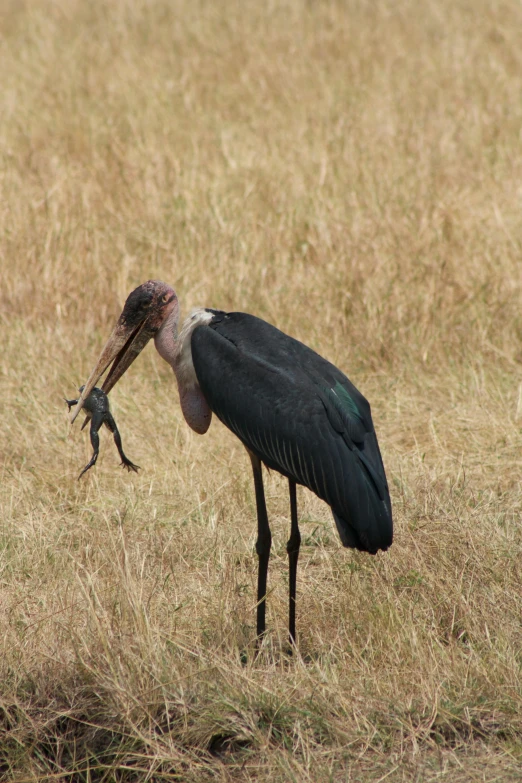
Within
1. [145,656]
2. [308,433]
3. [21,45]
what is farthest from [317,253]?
[21,45]

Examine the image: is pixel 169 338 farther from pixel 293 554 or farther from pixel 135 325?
pixel 293 554

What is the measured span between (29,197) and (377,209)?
2319 millimetres

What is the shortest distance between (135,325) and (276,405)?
670 mm

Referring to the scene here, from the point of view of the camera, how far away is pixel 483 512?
14.0ft

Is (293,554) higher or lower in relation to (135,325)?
lower

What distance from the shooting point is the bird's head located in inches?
149

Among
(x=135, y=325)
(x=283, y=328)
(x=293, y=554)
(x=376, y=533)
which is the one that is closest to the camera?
(x=376, y=533)

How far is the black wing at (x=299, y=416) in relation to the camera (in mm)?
3328

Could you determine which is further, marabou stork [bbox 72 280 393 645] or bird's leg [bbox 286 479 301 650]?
bird's leg [bbox 286 479 301 650]

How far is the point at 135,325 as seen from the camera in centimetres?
383

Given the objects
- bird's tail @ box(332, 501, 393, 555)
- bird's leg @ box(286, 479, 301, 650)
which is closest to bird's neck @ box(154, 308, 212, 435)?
bird's leg @ box(286, 479, 301, 650)

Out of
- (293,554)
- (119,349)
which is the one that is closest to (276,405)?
(293,554)

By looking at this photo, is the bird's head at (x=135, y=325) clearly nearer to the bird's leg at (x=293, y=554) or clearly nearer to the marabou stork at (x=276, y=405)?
the marabou stork at (x=276, y=405)

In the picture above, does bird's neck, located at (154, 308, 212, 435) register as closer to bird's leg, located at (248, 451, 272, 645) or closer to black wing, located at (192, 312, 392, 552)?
black wing, located at (192, 312, 392, 552)
